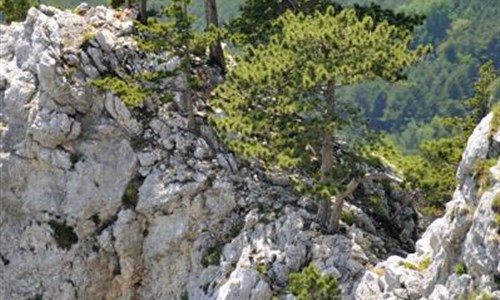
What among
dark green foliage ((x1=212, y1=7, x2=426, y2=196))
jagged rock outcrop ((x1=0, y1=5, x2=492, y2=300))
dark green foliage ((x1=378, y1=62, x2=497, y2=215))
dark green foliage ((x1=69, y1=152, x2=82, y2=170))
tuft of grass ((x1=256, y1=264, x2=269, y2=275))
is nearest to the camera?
dark green foliage ((x1=212, y1=7, x2=426, y2=196))

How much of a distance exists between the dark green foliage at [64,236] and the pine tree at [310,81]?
9673 millimetres

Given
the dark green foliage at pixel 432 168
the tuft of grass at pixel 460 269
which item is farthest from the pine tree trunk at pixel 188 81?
the tuft of grass at pixel 460 269

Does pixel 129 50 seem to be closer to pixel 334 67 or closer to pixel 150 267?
pixel 150 267

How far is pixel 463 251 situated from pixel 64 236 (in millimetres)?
19526

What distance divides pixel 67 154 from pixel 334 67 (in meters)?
14.6

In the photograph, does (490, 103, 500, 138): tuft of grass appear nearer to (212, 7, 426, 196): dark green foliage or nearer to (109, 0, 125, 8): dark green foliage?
(212, 7, 426, 196): dark green foliage

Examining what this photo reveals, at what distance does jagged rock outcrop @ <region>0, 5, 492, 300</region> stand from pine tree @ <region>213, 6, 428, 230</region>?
136 inches

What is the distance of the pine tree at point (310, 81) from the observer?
27.2 m

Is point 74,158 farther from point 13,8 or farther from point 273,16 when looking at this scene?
point 13,8

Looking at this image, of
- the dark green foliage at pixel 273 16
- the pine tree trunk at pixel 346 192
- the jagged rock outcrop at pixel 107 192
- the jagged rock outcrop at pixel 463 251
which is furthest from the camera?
the dark green foliage at pixel 273 16

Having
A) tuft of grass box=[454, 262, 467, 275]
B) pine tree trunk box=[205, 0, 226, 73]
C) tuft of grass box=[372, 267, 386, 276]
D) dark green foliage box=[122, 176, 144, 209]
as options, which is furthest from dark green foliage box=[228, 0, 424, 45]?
tuft of grass box=[454, 262, 467, 275]

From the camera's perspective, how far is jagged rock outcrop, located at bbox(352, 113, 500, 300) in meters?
21.0

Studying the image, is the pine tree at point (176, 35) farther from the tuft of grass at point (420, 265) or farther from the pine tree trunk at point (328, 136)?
A: the tuft of grass at point (420, 265)

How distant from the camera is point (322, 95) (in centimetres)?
2917
